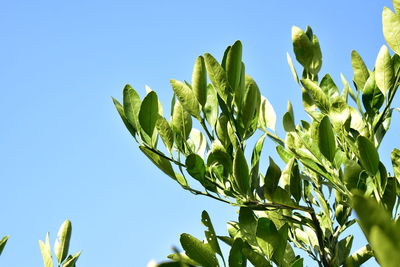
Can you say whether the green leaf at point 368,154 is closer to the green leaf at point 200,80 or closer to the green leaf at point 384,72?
the green leaf at point 384,72

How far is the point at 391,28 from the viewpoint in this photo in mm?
1937

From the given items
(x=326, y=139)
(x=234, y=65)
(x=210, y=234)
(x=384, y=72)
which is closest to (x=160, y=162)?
(x=210, y=234)

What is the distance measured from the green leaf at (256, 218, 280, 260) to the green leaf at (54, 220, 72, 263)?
0.90m

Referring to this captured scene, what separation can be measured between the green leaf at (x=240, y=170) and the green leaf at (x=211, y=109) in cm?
26

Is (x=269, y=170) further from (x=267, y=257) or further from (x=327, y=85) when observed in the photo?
(x=327, y=85)

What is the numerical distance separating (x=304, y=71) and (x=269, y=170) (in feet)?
2.37

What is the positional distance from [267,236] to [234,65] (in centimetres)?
62

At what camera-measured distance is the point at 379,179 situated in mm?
1834

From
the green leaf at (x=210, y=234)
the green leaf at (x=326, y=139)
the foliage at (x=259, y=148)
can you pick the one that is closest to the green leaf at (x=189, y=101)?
the foliage at (x=259, y=148)

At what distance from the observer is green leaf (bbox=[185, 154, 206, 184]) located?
6.63 ft

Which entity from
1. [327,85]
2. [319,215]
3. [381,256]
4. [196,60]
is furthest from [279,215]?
[381,256]

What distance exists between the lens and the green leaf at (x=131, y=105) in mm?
2133

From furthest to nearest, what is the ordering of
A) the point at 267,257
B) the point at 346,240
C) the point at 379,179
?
the point at 346,240
the point at 267,257
the point at 379,179

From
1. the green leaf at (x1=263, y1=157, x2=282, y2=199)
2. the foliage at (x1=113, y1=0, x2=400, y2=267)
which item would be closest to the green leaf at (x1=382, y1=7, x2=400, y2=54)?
the foliage at (x1=113, y1=0, x2=400, y2=267)
